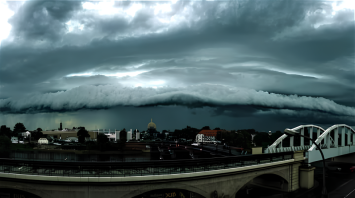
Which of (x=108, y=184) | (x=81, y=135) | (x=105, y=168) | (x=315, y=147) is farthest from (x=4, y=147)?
(x=315, y=147)

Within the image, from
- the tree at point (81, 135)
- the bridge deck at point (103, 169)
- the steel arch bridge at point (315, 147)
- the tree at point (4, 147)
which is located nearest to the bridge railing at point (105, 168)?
the bridge deck at point (103, 169)

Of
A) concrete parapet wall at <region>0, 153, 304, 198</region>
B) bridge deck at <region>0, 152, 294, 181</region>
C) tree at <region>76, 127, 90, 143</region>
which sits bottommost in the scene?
tree at <region>76, 127, 90, 143</region>

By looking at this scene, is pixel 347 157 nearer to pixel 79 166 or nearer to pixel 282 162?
pixel 282 162

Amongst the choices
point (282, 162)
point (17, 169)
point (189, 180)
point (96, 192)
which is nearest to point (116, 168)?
point (96, 192)

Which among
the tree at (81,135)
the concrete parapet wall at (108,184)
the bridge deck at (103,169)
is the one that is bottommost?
the tree at (81,135)

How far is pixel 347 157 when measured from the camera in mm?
112250

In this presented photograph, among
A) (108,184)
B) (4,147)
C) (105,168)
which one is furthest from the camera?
(4,147)

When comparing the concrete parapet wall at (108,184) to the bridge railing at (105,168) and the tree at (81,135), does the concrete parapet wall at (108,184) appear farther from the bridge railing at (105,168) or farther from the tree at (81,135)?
the tree at (81,135)

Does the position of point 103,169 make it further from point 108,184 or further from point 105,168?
point 108,184

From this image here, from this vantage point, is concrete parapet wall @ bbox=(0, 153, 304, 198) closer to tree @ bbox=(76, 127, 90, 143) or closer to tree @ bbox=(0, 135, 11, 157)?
tree @ bbox=(0, 135, 11, 157)

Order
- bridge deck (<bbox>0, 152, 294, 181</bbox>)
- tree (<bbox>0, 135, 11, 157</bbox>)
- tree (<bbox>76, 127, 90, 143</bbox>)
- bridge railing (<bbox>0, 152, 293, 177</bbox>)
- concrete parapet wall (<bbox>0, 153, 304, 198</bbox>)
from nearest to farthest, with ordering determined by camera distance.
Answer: concrete parapet wall (<bbox>0, 153, 304, 198</bbox>) → bridge deck (<bbox>0, 152, 294, 181</bbox>) → bridge railing (<bbox>0, 152, 293, 177</bbox>) → tree (<bbox>0, 135, 11, 157</bbox>) → tree (<bbox>76, 127, 90, 143</bbox>)

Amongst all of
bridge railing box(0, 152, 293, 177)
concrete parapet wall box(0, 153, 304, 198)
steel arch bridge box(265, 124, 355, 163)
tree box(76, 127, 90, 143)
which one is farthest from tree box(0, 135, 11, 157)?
steel arch bridge box(265, 124, 355, 163)

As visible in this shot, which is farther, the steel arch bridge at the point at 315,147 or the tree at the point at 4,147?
the tree at the point at 4,147

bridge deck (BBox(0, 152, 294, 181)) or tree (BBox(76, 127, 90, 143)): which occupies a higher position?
bridge deck (BBox(0, 152, 294, 181))
